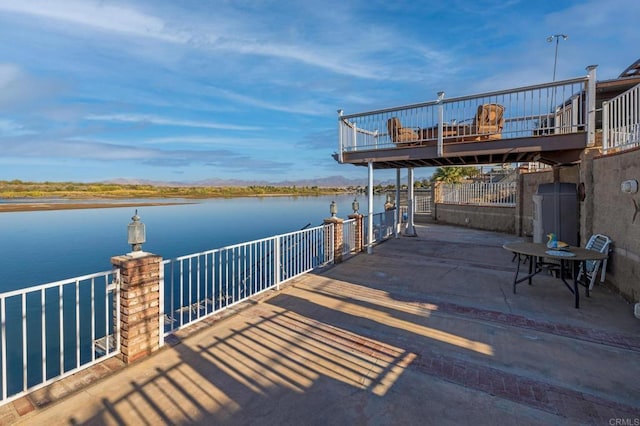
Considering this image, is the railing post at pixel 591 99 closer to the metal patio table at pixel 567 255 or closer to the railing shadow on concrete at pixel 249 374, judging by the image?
the metal patio table at pixel 567 255

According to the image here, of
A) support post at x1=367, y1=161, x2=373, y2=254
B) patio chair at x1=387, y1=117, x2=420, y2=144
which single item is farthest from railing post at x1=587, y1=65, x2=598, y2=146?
support post at x1=367, y1=161, x2=373, y2=254

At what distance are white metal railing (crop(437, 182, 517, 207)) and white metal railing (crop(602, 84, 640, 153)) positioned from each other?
6620 millimetres

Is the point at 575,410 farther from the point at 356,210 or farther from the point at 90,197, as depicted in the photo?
the point at 90,197

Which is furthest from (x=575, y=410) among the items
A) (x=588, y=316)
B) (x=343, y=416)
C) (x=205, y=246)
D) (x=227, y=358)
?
(x=205, y=246)

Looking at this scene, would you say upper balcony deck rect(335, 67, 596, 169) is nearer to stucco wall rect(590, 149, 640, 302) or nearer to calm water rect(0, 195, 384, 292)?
stucco wall rect(590, 149, 640, 302)

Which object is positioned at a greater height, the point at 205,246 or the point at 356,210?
the point at 356,210

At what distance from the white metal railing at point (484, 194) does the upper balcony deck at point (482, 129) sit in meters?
5.45

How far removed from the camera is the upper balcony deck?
542 cm

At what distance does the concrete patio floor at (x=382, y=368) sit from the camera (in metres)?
2.08

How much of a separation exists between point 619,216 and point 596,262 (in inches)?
29.0

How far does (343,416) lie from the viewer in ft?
6.73

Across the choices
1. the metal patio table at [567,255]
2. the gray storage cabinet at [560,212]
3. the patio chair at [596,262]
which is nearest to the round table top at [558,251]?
the metal patio table at [567,255]

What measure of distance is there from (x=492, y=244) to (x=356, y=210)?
417 cm

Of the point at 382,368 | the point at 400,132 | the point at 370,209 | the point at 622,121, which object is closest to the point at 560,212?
the point at 622,121
